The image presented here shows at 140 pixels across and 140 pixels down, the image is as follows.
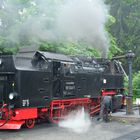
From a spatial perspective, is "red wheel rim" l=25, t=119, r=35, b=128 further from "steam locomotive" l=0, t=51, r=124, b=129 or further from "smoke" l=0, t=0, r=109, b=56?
"smoke" l=0, t=0, r=109, b=56

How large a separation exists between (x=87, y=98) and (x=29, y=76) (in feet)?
13.2

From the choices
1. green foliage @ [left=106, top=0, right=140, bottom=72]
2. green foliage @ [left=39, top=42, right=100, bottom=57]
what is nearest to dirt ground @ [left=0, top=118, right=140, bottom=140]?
green foliage @ [left=39, top=42, right=100, bottom=57]

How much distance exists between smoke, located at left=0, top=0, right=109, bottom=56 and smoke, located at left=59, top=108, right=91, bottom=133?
4016mm

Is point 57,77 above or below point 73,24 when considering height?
below

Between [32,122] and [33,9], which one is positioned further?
[33,9]

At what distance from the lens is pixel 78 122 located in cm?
1429

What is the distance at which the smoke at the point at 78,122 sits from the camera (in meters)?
12.8

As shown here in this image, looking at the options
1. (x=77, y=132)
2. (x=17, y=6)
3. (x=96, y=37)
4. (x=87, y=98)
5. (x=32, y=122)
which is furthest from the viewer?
(x=96, y=37)

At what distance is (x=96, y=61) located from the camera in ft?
56.7

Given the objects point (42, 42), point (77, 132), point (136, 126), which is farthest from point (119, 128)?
point (42, 42)

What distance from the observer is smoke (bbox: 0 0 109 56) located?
55.4ft

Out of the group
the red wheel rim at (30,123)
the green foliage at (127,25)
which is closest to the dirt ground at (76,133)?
the red wheel rim at (30,123)

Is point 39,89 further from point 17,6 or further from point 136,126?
point 17,6

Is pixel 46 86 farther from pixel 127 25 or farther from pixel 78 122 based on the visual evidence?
pixel 127 25
